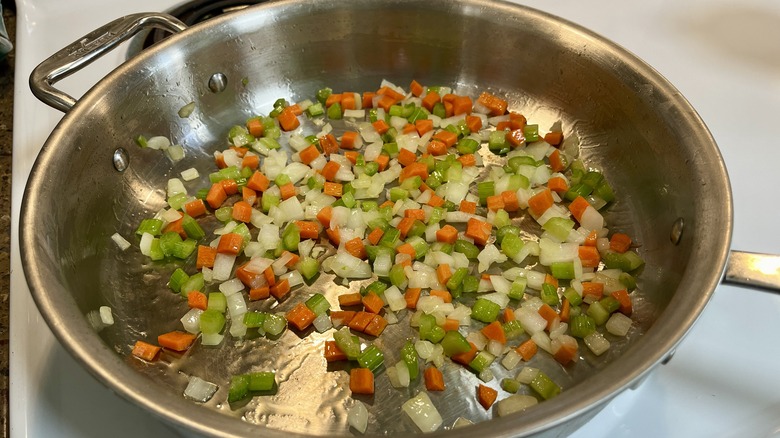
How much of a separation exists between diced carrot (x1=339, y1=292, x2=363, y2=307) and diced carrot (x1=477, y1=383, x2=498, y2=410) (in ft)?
0.84

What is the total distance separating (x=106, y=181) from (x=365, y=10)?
64 centimetres

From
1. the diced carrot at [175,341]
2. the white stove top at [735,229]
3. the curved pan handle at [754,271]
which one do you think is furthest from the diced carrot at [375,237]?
the curved pan handle at [754,271]

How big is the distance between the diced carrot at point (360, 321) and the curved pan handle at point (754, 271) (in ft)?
1.72

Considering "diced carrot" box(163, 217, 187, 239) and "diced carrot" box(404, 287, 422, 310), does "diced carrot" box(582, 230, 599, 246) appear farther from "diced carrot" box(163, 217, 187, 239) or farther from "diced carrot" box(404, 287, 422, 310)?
"diced carrot" box(163, 217, 187, 239)

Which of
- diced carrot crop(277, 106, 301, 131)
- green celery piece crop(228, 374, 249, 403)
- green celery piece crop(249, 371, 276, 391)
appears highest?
diced carrot crop(277, 106, 301, 131)

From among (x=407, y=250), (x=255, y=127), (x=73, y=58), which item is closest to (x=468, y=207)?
(x=407, y=250)

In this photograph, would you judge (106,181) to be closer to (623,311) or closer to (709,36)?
(623,311)

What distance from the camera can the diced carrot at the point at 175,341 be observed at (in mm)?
943

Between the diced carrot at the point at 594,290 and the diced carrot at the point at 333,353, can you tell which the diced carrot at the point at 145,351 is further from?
the diced carrot at the point at 594,290

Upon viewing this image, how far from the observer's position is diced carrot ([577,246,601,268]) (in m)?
1.05

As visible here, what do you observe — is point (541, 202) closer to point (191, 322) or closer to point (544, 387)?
point (544, 387)

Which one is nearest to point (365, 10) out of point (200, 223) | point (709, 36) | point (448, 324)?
point (200, 223)

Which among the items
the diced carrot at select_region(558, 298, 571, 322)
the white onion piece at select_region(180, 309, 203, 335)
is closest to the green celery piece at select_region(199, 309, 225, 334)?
the white onion piece at select_region(180, 309, 203, 335)

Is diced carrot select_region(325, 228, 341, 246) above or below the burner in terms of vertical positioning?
below
